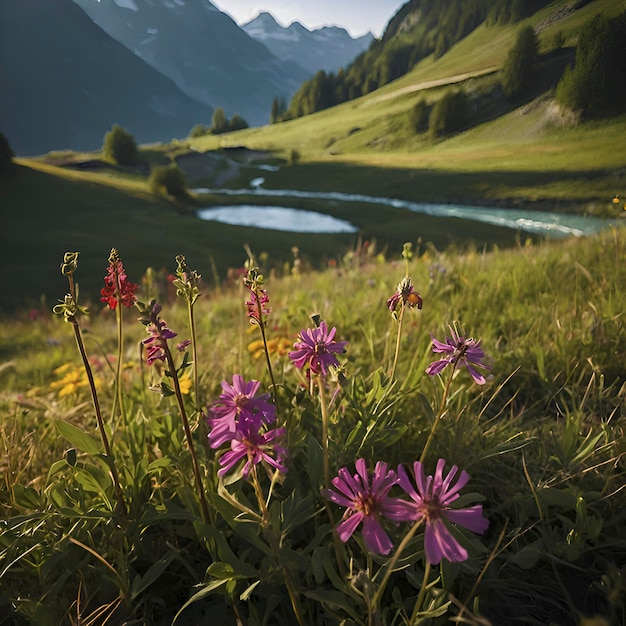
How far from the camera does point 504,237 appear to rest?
5.55 metres

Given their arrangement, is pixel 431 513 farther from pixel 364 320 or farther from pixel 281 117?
pixel 281 117

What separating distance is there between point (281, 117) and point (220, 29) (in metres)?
41.7

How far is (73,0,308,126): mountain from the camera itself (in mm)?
27688

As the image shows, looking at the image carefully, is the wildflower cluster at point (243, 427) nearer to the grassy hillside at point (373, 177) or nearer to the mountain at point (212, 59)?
the grassy hillside at point (373, 177)

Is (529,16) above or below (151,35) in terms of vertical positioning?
below

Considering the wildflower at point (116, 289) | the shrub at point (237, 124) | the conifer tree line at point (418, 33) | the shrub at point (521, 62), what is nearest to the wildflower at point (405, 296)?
the wildflower at point (116, 289)

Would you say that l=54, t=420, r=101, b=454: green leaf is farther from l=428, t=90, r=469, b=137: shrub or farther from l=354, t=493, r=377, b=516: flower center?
l=428, t=90, r=469, b=137: shrub

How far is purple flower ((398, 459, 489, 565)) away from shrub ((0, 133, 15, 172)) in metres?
22.7

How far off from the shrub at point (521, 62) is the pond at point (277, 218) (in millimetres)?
14583

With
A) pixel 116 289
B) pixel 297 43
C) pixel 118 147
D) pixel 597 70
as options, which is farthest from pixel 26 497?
pixel 297 43

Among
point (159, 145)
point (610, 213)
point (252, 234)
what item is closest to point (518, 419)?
point (610, 213)

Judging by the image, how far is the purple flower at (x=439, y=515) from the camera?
59cm

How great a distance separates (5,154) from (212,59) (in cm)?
3422

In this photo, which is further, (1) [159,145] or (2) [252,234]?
(1) [159,145]
